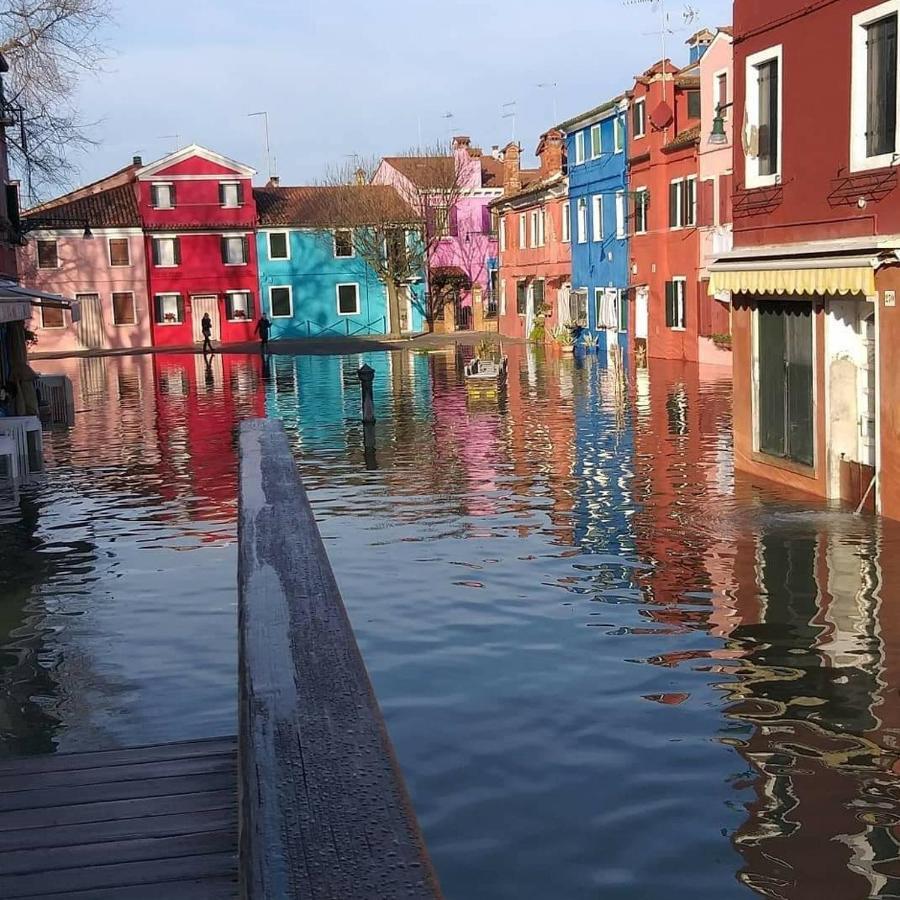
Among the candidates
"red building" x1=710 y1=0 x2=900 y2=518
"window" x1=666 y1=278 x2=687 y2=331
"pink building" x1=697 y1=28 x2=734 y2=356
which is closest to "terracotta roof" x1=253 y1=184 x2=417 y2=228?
"window" x1=666 y1=278 x2=687 y2=331

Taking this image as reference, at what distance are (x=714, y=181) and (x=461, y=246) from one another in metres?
31.7

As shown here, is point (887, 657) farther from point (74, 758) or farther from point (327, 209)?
point (327, 209)

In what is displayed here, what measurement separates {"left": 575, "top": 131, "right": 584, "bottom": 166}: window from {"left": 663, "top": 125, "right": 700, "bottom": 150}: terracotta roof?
27.8 feet

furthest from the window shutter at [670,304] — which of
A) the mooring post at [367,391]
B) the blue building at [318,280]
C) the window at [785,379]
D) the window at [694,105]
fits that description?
the blue building at [318,280]

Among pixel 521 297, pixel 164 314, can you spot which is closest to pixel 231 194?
pixel 164 314

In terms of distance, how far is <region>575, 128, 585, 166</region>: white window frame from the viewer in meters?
45.6

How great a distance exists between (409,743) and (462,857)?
4.89 feet

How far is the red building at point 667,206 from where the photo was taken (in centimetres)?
3584

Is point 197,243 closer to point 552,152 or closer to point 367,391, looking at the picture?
point 552,152

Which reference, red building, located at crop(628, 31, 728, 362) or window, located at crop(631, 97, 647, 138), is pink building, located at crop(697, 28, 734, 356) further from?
window, located at crop(631, 97, 647, 138)

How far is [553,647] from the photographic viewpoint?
349 inches

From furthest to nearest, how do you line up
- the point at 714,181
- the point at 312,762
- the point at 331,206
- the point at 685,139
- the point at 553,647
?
the point at 331,206 → the point at 685,139 → the point at 714,181 → the point at 553,647 → the point at 312,762

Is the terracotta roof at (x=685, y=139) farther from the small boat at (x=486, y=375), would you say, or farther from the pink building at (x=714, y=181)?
the small boat at (x=486, y=375)

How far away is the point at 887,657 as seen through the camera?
8430 millimetres
